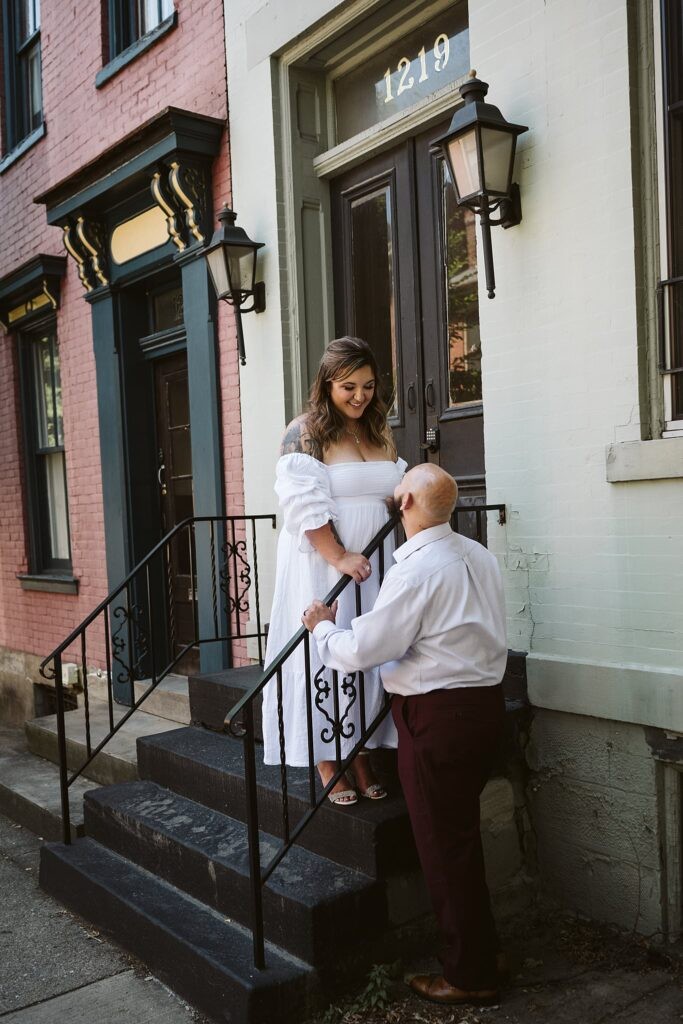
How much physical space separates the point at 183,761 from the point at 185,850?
62cm

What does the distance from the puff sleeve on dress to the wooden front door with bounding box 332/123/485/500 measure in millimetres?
1280

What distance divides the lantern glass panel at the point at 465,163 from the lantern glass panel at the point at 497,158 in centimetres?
4

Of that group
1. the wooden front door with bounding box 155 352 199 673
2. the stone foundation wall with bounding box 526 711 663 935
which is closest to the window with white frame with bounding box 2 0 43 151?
the wooden front door with bounding box 155 352 199 673

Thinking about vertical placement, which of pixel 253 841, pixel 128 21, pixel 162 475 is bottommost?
pixel 253 841

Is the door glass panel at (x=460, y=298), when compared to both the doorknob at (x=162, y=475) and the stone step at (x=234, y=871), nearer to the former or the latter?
the stone step at (x=234, y=871)

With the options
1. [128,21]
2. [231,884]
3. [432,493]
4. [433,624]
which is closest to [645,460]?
[432,493]

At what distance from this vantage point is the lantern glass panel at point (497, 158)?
358cm

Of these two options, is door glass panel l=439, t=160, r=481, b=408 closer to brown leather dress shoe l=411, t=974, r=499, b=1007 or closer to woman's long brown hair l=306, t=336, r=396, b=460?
woman's long brown hair l=306, t=336, r=396, b=460

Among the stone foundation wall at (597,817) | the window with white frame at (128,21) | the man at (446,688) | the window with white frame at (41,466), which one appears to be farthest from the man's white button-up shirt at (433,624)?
the window with white frame at (41,466)

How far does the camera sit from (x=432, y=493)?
9.57 feet

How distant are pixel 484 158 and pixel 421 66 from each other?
1.48 metres

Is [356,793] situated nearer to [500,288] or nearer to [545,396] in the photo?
[545,396]

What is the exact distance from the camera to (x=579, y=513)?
3576mm

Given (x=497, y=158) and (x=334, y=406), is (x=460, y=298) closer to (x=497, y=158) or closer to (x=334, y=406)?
(x=497, y=158)
